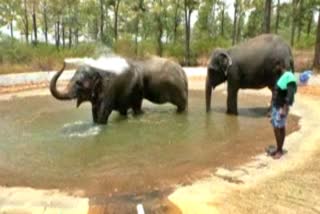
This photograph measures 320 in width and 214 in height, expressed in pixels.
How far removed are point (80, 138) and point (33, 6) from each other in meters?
37.3

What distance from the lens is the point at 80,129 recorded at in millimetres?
14594

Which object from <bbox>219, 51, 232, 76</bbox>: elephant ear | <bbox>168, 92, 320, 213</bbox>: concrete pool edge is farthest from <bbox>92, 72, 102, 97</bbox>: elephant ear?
<bbox>168, 92, 320, 213</bbox>: concrete pool edge

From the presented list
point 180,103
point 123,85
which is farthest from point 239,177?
point 180,103

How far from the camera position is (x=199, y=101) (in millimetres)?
19984

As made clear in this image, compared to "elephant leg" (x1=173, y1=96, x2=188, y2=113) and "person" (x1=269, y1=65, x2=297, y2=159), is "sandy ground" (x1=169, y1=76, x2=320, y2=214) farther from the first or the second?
"elephant leg" (x1=173, y1=96, x2=188, y2=113)

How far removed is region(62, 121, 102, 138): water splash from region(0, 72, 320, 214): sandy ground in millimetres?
4714

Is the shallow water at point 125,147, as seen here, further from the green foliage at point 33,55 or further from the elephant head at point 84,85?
the green foliage at point 33,55

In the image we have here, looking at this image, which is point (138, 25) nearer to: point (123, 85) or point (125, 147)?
point (123, 85)

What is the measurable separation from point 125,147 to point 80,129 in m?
2.66

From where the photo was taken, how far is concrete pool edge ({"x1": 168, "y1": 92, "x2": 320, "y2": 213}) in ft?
27.0

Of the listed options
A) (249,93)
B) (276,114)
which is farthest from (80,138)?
(249,93)

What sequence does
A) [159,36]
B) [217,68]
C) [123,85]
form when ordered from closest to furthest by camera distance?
[123,85] → [217,68] → [159,36]

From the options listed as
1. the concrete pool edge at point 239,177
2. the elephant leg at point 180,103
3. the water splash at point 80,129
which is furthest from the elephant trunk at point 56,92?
the concrete pool edge at point 239,177

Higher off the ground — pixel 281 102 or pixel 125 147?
pixel 281 102
